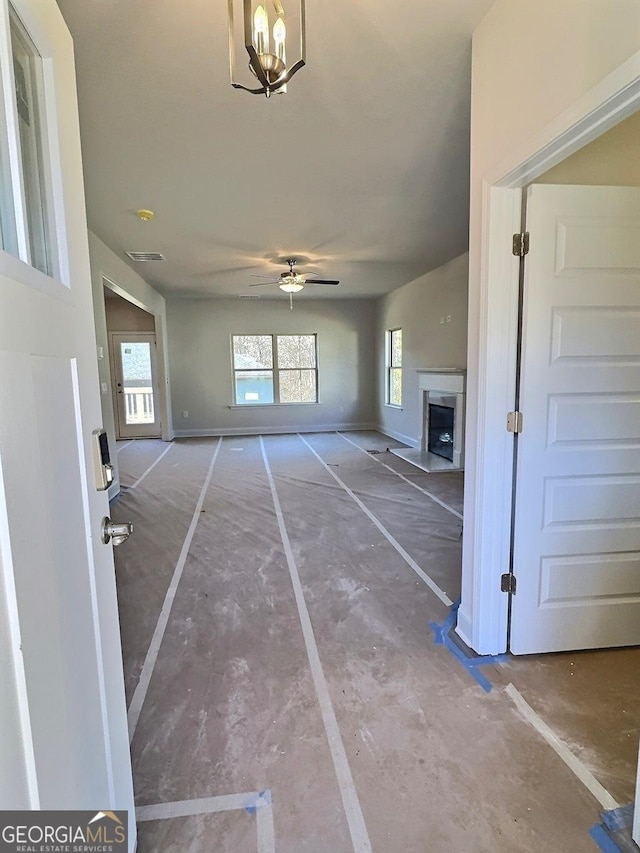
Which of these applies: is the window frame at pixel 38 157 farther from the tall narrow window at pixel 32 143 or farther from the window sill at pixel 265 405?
the window sill at pixel 265 405

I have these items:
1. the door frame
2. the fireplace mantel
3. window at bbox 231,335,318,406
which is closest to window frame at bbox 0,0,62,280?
the door frame

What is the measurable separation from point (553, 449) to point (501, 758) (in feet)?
3.92

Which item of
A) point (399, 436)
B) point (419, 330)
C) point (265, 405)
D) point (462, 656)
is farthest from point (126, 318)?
point (462, 656)

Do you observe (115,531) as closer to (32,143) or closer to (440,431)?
(32,143)

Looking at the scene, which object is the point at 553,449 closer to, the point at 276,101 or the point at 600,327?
the point at 600,327

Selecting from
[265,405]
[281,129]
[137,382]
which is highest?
[281,129]

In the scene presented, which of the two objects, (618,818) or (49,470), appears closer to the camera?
(49,470)

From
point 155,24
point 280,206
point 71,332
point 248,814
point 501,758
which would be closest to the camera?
point 71,332

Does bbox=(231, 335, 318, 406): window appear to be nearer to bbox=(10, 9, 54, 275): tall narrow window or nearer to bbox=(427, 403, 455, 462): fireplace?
bbox=(427, 403, 455, 462): fireplace

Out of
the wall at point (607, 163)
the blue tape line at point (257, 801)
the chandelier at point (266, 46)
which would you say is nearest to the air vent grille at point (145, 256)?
the chandelier at point (266, 46)

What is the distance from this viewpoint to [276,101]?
89.8 inches

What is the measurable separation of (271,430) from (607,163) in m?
7.59

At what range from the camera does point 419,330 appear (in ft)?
22.8

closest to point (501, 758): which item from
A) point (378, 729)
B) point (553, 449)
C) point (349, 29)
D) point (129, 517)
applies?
point (378, 729)
